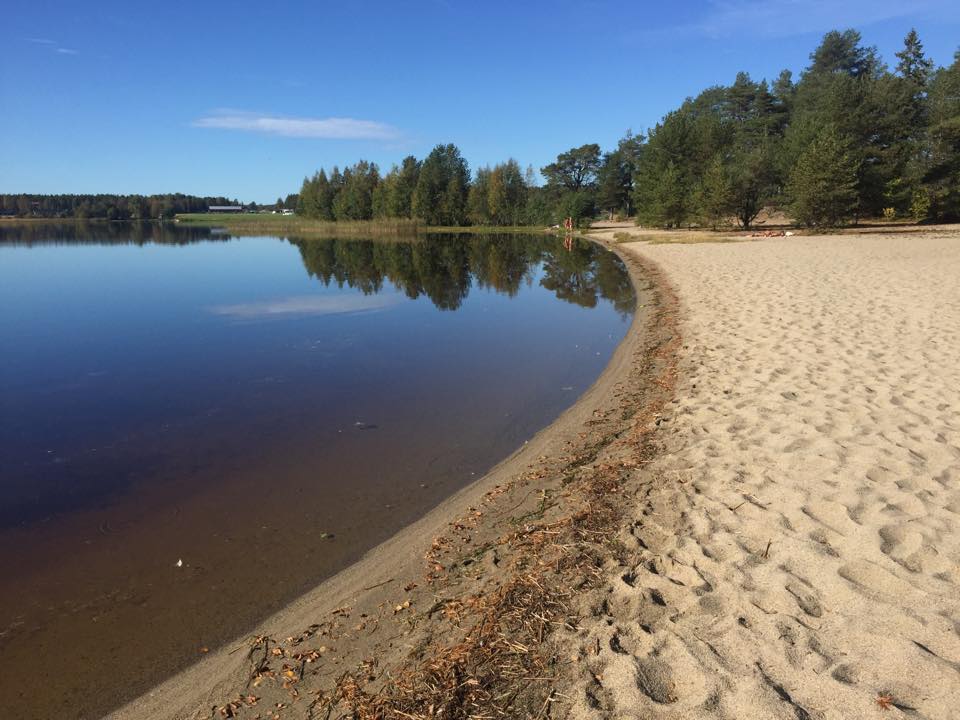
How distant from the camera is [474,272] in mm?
32406

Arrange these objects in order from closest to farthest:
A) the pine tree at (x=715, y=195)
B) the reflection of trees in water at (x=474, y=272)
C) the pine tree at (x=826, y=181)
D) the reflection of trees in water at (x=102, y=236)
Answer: the reflection of trees in water at (x=474, y=272) < the pine tree at (x=826, y=181) < the pine tree at (x=715, y=195) < the reflection of trees in water at (x=102, y=236)

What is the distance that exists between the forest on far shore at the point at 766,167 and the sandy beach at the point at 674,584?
3963 cm

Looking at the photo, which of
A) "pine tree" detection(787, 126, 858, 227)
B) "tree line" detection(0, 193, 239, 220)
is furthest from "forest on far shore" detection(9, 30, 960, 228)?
"tree line" detection(0, 193, 239, 220)

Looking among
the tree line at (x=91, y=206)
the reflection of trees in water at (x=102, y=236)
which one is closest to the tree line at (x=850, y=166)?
the reflection of trees in water at (x=102, y=236)

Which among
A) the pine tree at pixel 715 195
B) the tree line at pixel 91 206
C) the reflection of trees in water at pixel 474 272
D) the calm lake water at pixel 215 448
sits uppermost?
the tree line at pixel 91 206

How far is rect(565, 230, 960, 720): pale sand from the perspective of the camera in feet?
9.21

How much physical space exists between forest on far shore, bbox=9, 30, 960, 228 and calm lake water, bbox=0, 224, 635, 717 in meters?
32.4

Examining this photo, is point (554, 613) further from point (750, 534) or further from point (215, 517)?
point (215, 517)

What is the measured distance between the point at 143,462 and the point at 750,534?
7370 millimetres

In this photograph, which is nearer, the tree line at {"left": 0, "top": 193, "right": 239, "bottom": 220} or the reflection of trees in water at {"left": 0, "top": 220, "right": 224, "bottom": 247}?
the reflection of trees in water at {"left": 0, "top": 220, "right": 224, "bottom": 247}

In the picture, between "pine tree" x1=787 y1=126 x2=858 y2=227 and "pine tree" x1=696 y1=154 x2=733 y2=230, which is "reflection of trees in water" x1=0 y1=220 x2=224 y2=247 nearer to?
"pine tree" x1=696 y1=154 x2=733 y2=230

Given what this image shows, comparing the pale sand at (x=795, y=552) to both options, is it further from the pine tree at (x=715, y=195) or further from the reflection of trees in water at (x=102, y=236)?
the reflection of trees in water at (x=102, y=236)

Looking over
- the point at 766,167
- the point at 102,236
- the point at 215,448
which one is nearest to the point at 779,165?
the point at 766,167

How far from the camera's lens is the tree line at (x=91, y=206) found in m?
163
